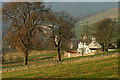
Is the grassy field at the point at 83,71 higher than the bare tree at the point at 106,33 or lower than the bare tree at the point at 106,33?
lower

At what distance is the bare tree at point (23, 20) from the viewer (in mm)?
32522

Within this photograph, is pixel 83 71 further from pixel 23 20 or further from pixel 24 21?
pixel 23 20

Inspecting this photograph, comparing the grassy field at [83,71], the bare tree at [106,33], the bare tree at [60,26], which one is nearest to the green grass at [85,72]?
the grassy field at [83,71]

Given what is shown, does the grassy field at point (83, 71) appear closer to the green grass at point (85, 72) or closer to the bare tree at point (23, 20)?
the green grass at point (85, 72)

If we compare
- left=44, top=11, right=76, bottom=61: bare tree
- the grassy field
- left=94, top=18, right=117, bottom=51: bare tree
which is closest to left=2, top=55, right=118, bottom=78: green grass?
the grassy field

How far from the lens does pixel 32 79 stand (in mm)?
16703

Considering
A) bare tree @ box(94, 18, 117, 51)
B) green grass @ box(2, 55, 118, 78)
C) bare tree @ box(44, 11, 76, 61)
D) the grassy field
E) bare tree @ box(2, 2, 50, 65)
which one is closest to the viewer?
green grass @ box(2, 55, 118, 78)

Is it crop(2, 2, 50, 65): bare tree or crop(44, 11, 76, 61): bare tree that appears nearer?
crop(2, 2, 50, 65): bare tree

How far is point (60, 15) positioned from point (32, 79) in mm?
25803

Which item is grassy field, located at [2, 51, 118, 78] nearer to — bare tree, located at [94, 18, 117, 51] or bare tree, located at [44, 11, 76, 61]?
bare tree, located at [44, 11, 76, 61]

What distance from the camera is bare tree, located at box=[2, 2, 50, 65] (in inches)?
1280

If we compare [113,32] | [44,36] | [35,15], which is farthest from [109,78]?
[113,32]

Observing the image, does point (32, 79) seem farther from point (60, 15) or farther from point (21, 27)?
point (60, 15)

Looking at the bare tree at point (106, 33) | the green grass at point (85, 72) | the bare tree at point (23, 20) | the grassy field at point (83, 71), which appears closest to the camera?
the green grass at point (85, 72)
